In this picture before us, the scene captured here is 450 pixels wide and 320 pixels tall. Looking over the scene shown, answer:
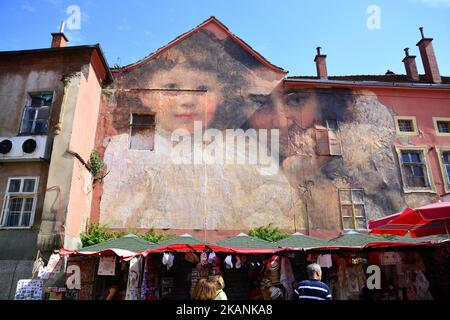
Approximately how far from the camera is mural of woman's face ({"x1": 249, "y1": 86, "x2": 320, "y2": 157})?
15.2 m

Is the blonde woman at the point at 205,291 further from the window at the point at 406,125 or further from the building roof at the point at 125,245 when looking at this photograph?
the window at the point at 406,125

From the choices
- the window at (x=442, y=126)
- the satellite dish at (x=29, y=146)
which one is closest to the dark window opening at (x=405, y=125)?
the window at (x=442, y=126)

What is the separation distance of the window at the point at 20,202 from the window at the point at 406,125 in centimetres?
1540

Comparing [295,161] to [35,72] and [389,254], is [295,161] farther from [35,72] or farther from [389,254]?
[35,72]

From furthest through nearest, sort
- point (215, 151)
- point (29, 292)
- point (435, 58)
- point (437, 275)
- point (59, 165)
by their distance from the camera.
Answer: point (435, 58), point (215, 151), point (59, 165), point (29, 292), point (437, 275)

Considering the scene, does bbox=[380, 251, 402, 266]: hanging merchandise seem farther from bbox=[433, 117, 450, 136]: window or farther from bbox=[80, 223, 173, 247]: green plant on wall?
bbox=[433, 117, 450, 136]: window

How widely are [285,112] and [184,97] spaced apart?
462cm

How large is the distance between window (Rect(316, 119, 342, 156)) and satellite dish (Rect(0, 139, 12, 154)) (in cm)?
1225

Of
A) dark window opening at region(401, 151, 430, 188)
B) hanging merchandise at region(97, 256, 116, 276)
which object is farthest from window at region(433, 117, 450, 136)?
hanging merchandise at region(97, 256, 116, 276)

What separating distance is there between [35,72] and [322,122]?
1238 cm

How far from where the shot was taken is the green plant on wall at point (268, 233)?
1336cm

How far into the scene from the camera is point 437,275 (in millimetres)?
8875

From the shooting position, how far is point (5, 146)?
12539 millimetres
